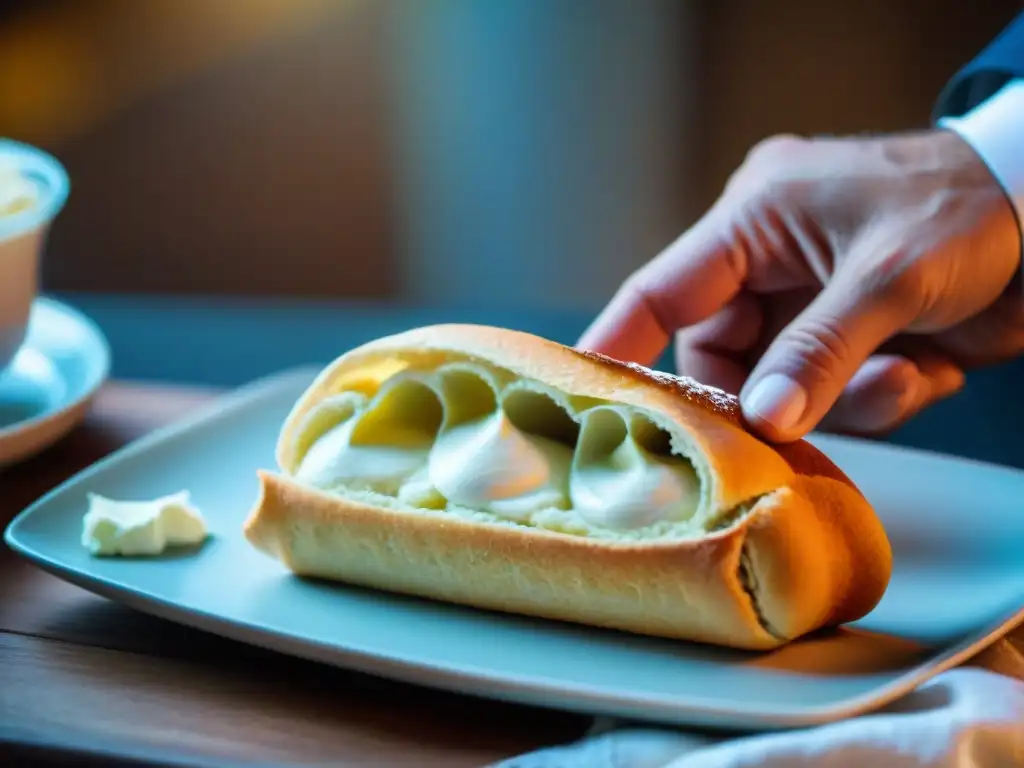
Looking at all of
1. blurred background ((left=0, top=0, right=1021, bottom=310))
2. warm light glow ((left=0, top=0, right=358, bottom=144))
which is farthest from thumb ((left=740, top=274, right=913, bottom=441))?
warm light glow ((left=0, top=0, right=358, bottom=144))

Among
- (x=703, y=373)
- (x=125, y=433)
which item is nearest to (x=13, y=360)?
(x=125, y=433)

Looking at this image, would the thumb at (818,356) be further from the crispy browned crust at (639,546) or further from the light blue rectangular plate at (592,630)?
the light blue rectangular plate at (592,630)

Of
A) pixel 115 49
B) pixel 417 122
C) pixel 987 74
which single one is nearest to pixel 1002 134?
pixel 987 74

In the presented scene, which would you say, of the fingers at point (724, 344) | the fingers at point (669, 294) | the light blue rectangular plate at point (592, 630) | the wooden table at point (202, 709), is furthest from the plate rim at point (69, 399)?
the fingers at point (724, 344)

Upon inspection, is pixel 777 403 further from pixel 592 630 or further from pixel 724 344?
pixel 724 344

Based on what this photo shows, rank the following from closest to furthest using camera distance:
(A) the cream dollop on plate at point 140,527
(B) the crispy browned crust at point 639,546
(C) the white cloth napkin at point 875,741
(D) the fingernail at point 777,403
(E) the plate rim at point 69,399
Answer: (C) the white cloth napkin at point 875,741
(B) the crispy browned crust at point 639,546
(D) the fingernail at point 777,403
(A) the cream dollop on plate at point 140,527
(E) the plate rim at point 69,399

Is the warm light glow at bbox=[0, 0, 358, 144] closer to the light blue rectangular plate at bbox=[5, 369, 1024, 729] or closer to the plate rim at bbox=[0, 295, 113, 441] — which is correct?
the plate rim at bbox=[0, 295, 113, 441]
